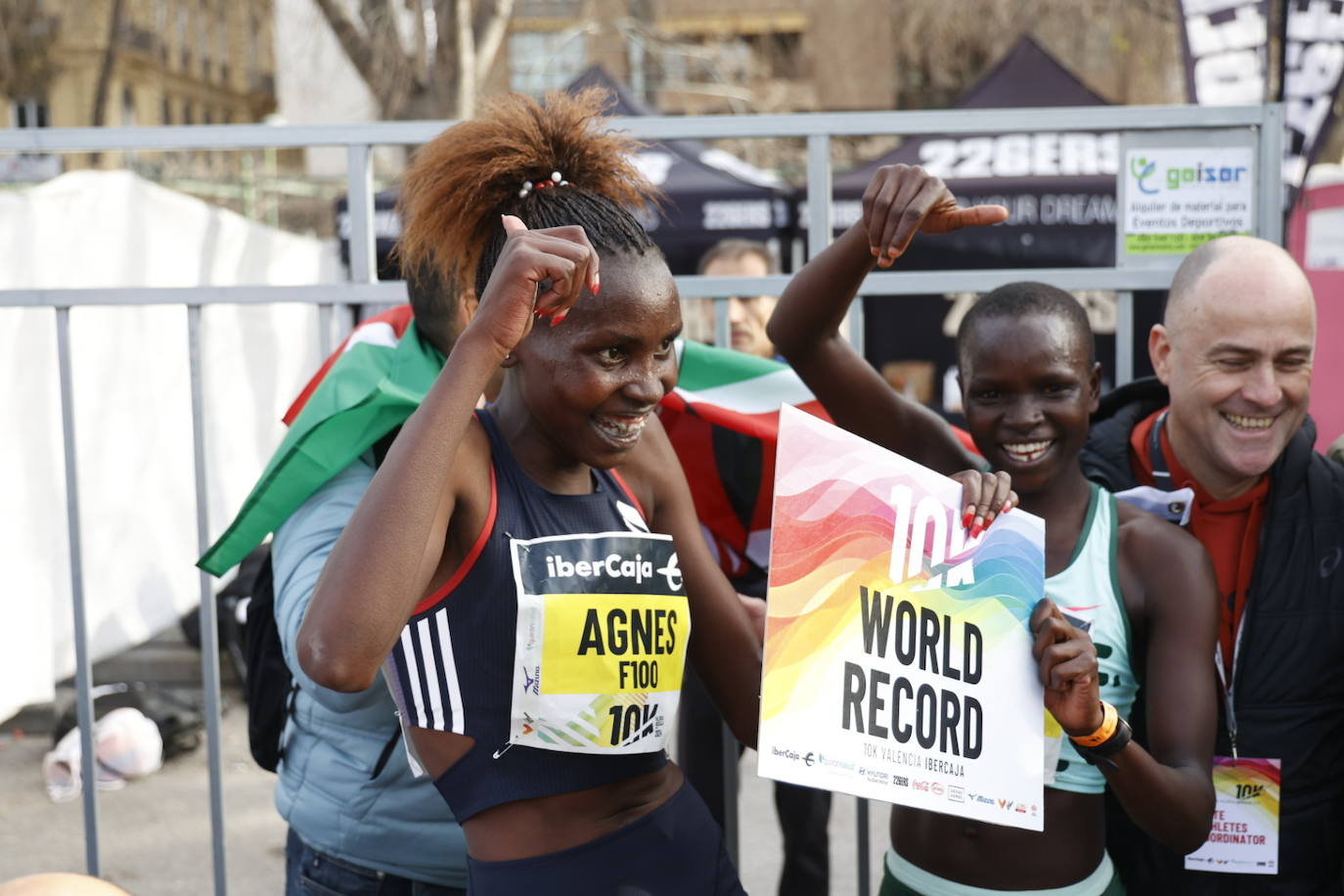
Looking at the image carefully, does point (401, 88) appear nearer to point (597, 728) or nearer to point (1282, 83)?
point (1282, 83)

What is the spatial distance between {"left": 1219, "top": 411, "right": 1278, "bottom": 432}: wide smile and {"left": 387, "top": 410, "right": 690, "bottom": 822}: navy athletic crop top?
111cm

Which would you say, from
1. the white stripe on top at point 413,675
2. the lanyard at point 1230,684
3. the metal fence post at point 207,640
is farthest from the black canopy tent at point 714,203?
the white stripe on top at point 413,675

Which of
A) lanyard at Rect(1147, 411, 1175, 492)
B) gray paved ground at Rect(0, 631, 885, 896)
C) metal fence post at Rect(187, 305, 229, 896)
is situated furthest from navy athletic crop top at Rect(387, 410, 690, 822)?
gray paved ground at Rect(0, 631, 885, 896)

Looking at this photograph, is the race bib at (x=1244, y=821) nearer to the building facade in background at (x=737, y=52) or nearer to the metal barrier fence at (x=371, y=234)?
the metal barrier fence at (x=371, y=234)

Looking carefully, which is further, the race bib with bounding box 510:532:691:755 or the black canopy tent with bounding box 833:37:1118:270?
the black canopy tent with bounding box 833:37:1118:270

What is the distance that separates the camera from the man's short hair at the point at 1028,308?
2.20m

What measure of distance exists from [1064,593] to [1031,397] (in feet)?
1.05

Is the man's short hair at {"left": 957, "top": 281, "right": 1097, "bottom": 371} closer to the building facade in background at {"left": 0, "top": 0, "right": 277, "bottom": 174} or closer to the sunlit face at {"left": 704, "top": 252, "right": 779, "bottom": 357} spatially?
the sunlit face at {"left": 704, "top": 252, "right": 779, "bottom": 357}

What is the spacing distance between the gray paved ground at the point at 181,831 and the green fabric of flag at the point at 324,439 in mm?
2851

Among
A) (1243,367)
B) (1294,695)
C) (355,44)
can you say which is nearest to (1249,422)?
(1243,367)

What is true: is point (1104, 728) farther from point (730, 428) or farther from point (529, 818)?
point (730, 428)

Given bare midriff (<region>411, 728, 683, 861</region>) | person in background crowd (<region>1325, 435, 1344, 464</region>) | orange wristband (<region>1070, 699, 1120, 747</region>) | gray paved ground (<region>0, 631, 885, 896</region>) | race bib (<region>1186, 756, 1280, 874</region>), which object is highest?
person in background crowd (<region>1325, 435, 1344, 464</region>)

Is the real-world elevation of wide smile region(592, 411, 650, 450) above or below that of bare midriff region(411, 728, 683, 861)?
above

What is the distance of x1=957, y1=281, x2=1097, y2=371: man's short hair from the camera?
2.20 m
